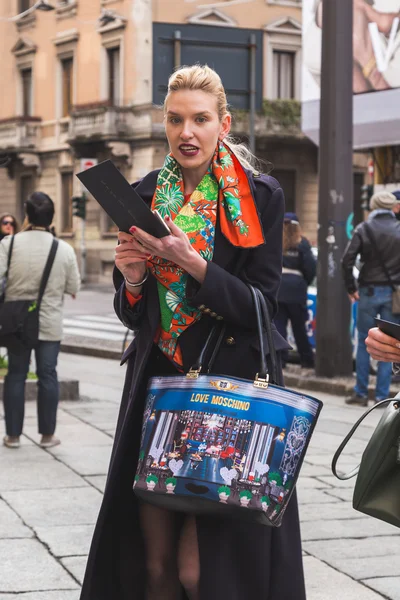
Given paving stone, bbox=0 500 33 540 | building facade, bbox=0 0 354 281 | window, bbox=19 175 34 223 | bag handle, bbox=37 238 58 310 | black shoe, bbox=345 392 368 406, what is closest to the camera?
paving stone, bbox=0 500 33 540

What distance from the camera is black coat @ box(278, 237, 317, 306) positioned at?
1126 cm

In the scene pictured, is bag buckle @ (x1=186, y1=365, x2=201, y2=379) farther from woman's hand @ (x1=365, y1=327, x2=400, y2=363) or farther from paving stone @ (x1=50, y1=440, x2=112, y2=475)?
paving stone @ (x1=50, y1=440, x2=112, y2=475)

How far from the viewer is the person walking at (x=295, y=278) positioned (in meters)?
11.3

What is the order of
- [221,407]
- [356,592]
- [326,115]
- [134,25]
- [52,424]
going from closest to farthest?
[221,407]
[356,592]
[52,424]
[326,115]
[134,25]

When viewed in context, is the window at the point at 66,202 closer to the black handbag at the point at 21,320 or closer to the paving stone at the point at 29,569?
the black handbag at the point at 21,320

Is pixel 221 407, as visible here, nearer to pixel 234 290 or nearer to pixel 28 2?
pixel 234 290

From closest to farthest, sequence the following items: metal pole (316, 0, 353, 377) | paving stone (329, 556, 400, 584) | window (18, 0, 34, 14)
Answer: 1. paving stone (329, 556, 400, 584)
2. metal pole (316, 0, 353, 377)
3. window (18, 0, 34, 14)

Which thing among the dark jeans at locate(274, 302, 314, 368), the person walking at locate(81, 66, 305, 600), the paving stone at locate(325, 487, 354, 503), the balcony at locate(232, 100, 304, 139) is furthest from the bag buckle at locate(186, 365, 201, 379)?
the balcony at locate(232, 100, 304, 139)

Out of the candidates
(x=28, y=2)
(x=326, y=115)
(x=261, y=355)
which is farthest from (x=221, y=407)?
(x=28, y=2)

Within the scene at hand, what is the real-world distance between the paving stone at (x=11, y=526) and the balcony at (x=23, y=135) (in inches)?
1352

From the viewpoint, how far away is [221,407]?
279 centimetres

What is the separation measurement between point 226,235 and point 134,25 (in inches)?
1255

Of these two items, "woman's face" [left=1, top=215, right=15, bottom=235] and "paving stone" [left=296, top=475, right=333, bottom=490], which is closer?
"paving stone" [left=296, top=475, right=333, bottom=490]

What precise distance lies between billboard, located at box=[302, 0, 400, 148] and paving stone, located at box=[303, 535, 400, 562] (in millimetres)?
13114
